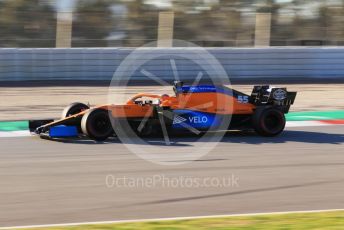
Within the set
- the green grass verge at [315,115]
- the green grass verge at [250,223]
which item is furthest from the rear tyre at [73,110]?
the green grass verge at [250,223]

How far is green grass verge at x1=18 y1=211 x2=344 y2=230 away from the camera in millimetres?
5836

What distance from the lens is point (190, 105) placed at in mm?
11086

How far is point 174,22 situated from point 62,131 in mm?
13939

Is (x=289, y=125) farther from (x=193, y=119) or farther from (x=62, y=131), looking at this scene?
(x=62, y=131)

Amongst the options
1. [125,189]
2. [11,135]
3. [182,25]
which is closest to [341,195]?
[125,189]

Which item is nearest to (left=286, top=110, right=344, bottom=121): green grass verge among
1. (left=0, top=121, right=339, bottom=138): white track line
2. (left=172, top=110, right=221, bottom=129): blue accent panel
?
(left=0, top=121, right=339, bottom=138): white track line

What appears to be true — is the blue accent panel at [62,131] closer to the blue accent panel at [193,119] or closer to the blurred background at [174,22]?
the blue accent panel at [193,119]

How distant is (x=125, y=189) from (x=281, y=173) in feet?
6.90

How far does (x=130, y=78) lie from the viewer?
20.5 meters

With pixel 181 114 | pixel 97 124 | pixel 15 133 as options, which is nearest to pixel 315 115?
pixel 181 114

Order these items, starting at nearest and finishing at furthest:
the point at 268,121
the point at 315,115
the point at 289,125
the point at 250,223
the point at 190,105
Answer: the point at 250,223 → the point at 190,105 → the point at 268,121 → the point at 289,125 → the point at 315,115

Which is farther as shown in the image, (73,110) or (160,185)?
(73,110)

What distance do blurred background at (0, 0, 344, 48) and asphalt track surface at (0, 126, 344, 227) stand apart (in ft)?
39.4

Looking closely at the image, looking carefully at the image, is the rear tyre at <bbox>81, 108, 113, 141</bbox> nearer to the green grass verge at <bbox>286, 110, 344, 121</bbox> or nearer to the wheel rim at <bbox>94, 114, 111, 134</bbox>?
the wheel rim at <bbox>94, 114, 111, 134</bbox>
